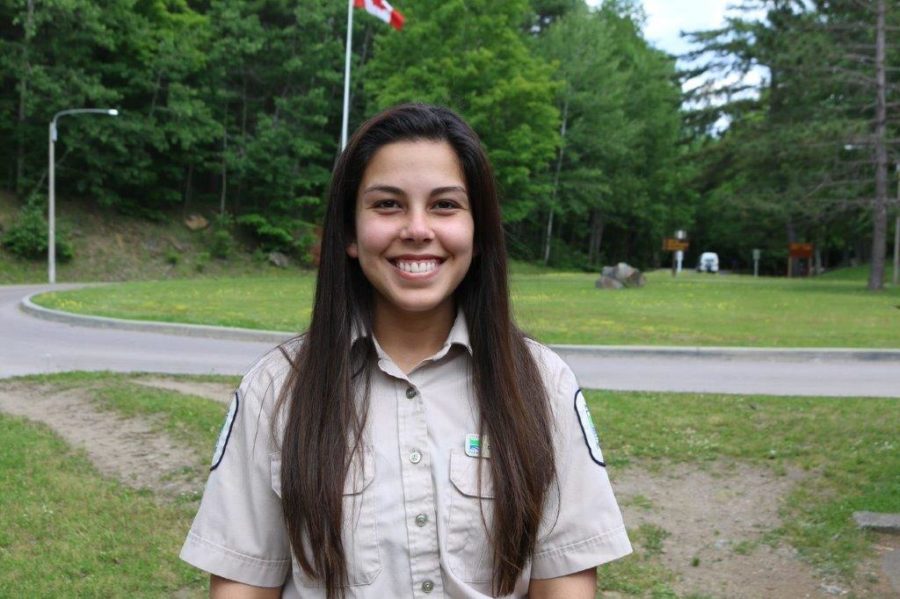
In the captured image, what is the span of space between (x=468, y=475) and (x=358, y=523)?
0.77 ft

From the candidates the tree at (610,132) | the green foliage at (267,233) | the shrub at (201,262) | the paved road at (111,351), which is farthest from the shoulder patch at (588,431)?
the tree at (610,132)

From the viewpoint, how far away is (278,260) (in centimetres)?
3922

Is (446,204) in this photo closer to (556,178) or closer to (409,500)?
(409,500)

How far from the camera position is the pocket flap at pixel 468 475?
1.85 metres

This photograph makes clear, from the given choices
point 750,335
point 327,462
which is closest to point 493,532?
point 327,462

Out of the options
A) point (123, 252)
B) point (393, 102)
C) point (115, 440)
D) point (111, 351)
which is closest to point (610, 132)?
point (393, 102)

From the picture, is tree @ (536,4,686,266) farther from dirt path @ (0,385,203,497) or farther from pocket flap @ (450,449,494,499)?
pocket flap @ (450,449,494,499)

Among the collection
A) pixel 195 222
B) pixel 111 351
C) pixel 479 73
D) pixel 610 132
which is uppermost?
pixel 479 73

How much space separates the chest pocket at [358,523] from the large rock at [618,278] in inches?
1066

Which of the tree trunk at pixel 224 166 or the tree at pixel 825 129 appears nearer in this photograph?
the tree at pixel 825 129

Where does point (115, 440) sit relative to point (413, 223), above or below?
below

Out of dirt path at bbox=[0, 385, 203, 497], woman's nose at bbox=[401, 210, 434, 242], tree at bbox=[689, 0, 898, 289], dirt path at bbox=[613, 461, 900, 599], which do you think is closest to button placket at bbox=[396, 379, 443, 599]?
woman's nose at bbox=[401, 210, 434, 242]

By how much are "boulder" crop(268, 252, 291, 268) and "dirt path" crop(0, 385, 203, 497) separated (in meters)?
30.6

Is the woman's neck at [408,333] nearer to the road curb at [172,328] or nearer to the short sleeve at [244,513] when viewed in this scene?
the short sleeve at [244,513]
